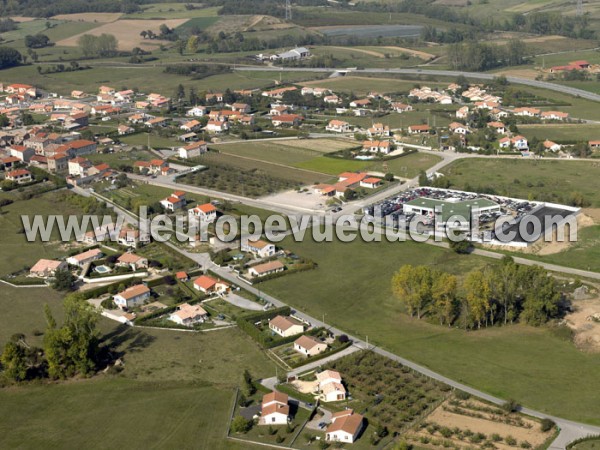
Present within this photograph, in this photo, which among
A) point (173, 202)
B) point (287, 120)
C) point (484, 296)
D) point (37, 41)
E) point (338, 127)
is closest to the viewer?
point (484, 296)

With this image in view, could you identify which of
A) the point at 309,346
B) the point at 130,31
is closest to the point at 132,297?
the point at 309,346

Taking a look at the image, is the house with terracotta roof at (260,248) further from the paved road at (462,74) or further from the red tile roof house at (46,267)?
the paved road at (462,74)

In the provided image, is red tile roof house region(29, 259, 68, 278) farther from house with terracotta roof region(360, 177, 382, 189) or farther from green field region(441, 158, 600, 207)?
green field region(441, 158, 600, 207)

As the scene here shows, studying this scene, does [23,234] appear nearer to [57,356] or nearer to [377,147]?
[57,356]

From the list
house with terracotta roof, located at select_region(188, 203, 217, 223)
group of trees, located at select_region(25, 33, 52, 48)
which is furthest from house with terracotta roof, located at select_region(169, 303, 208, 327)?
group of trees, located at select_region(25, 33, 52, 48)

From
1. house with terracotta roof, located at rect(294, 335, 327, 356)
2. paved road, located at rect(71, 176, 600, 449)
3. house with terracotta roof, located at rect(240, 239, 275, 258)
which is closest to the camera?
paved road, located at rect(71, 176, 600, 449)

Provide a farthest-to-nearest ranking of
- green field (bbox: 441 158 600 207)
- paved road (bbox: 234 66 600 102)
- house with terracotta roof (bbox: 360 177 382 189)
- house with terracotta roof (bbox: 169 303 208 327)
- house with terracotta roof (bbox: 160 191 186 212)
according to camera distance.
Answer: paved road (bbox: 234 66 600 102)
house with terracotta roof (bbox: 360 177 382 189)
green field (bbox: 441 158 600 207)
house with terracotta roof (bbox: 160 191 186 212)
house with terracotta roof (bbox: 169 303 208 327)
